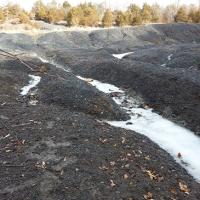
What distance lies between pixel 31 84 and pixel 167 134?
1126 cm

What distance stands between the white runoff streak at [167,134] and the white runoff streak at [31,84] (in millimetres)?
5490

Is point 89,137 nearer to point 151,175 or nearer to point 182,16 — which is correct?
point 151,175

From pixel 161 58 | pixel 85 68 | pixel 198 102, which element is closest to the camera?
pixel 198 102

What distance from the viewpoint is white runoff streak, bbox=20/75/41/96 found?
2343 cm

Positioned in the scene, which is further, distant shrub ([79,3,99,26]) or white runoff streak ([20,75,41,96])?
distant shrub ([79,3,99,26])

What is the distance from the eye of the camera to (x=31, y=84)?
84.4 feet

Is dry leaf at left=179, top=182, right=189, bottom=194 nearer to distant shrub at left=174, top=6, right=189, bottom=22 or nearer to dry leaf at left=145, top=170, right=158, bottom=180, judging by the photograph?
dry leaf at left=145, top=170, right=158, bottom=180

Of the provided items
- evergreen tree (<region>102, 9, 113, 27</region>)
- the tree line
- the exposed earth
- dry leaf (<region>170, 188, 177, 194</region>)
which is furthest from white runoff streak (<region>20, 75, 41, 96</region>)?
evergreen tree (<region>102, 9, 113, 27</region>)

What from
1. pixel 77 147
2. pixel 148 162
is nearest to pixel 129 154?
pixel 148 162

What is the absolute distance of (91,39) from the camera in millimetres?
55000

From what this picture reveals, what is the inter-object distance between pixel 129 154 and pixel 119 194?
2853 mm

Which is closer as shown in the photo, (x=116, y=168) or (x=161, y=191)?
(x=161, y=191)

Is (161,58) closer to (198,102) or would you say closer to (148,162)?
(198,102)

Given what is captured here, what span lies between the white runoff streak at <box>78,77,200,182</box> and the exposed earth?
48 centimetres
